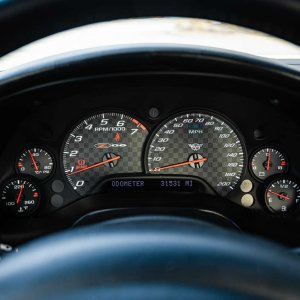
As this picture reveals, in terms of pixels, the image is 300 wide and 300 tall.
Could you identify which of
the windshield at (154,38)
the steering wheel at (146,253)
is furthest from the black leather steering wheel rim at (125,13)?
the windshield at (154,38)

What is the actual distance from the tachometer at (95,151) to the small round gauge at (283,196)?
637mm

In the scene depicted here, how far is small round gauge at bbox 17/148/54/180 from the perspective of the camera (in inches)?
118

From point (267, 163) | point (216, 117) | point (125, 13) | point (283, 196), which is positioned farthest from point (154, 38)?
point (125, 13)

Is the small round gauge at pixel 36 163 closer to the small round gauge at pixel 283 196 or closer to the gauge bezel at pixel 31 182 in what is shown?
the gauge bezel at pixel 31 182

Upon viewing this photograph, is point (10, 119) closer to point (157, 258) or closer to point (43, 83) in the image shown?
point (43, 83)

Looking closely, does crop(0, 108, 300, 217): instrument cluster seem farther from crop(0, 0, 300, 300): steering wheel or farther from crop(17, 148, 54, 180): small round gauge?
crop(0, 0, 300, 300): steering wheel

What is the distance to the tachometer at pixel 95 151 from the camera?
9.83 feet

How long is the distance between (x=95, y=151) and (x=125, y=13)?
1.73 meters

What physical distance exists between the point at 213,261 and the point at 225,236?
13 centimetres

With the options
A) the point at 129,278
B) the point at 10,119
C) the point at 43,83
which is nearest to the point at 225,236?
the point at 129,278

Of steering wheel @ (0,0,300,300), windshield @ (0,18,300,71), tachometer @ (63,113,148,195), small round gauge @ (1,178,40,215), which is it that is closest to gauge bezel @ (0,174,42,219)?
small round gauge @ (1,178,40,215)

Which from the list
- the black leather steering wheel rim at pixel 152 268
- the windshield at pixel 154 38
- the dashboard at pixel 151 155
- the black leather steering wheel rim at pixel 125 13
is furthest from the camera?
the windshield at pixel 154 38

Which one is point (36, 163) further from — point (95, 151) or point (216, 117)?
point (216, 117)

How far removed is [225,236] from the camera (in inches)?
51.5
